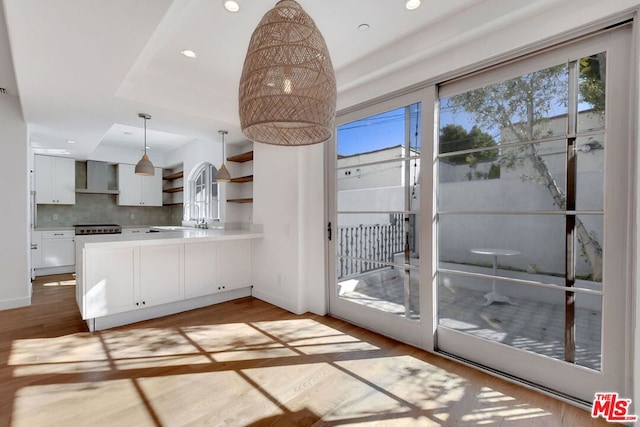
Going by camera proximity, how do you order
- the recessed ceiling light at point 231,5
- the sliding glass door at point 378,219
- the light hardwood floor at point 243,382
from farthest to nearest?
the sliding glass door at point 378,219 < the recessed ceiling light at point 231,5 < the light hardwood floor at point 243,382

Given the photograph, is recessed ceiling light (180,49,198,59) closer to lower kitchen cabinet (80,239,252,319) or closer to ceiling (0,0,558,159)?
ceiling (0,0,558,159)

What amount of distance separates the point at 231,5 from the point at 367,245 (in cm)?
238

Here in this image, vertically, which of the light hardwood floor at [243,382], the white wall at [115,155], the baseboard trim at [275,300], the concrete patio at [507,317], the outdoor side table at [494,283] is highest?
the white wall at [115,155]

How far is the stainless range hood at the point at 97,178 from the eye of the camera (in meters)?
6.20

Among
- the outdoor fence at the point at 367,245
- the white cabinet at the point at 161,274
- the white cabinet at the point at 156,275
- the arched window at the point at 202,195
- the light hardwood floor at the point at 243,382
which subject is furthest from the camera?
the arched window at the point at 202,195

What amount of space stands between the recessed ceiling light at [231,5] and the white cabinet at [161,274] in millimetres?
2545

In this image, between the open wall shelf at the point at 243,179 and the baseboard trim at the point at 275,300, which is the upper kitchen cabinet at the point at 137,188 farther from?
the baseboard trim at the point at 275,300

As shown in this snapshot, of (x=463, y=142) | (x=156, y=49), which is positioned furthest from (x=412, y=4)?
(x=156, y=49)

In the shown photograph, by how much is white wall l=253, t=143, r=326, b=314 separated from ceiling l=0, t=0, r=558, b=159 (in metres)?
0.94

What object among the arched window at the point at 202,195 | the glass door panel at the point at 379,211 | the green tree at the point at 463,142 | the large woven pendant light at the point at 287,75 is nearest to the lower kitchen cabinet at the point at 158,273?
the glass door panel at the point at 379,211

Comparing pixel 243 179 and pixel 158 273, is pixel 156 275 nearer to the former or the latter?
pixel 158 273

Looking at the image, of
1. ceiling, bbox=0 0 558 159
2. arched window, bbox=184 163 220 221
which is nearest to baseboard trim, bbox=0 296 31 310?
ceiling, bbox=0 0 558 159

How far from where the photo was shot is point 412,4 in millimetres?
2027

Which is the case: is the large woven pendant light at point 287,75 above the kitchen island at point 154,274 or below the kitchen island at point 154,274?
above
